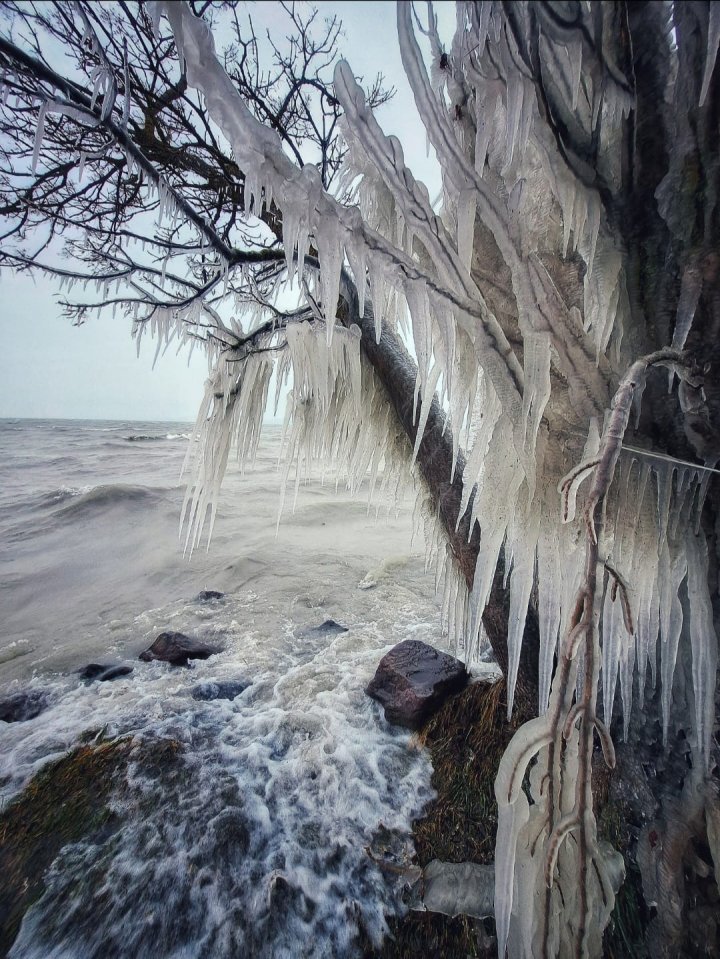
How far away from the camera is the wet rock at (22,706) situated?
2619 millimetres

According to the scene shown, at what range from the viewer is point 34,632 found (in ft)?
13.0

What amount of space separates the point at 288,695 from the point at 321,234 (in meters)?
3.05

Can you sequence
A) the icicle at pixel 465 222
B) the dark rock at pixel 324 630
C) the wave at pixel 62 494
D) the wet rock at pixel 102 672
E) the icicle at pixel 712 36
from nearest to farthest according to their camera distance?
the icicle at pixel 712 36 → the icicle at pixel 465 222 → the wet rock at pixel 102 672 → the dark rock at pixel 324 630 → the wave at pixel 62 494

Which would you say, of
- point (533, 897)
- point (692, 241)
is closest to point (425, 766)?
point (533, 897)

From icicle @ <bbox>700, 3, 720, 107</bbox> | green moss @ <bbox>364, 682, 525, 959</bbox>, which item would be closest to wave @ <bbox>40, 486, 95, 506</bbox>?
green moss @ <bbox>364, 682, 525, 959</bbox>

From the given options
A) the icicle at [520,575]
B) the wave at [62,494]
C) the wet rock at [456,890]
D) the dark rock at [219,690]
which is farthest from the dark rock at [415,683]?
the wave at [62,494]

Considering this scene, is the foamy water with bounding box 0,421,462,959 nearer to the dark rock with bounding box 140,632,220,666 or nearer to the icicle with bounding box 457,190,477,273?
the dark rock with bounding box 140,632,220,666

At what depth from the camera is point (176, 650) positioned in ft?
11.1

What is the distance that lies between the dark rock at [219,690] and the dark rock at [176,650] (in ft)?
1.58

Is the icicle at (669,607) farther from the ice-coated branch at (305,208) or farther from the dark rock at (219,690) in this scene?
the dark rock at (219,690)

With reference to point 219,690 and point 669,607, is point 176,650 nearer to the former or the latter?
point 219,690

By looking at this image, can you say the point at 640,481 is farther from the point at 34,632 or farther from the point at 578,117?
the point at 34,632

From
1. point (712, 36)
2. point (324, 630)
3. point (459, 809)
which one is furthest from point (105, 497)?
point (712, 36)

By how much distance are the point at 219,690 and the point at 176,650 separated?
725mm
